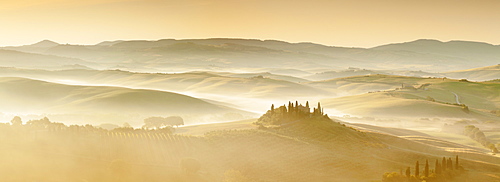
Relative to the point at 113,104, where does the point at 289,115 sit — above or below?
above

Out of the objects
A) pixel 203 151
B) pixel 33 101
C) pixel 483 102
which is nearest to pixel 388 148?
pixel 203 151

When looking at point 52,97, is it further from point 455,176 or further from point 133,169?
point 455,176

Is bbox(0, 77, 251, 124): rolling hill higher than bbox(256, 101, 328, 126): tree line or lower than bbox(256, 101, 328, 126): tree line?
lower

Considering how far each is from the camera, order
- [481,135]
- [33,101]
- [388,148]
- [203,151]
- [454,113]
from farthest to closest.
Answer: [33,101] < [454,113] < [481,135] < [388,148] < [203,151]

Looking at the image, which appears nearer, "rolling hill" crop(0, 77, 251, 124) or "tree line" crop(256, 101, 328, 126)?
"tree line" crop(256, 101, 328, 126)

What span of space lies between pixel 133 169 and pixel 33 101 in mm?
154503

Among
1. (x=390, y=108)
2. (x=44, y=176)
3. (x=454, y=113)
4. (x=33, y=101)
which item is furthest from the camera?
(x=33, y=101)

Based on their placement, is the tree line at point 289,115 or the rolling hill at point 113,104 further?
the rolling hill at point 113,104

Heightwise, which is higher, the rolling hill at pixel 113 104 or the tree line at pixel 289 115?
the tree line at pixel 289 115

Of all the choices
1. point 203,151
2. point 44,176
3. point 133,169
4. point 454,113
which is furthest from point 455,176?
point 454,113

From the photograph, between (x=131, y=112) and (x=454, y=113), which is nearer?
(x=454, y=113)

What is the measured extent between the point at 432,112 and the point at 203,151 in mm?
104103

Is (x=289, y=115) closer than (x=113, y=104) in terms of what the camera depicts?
Yes

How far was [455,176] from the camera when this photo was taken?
55.1 m
